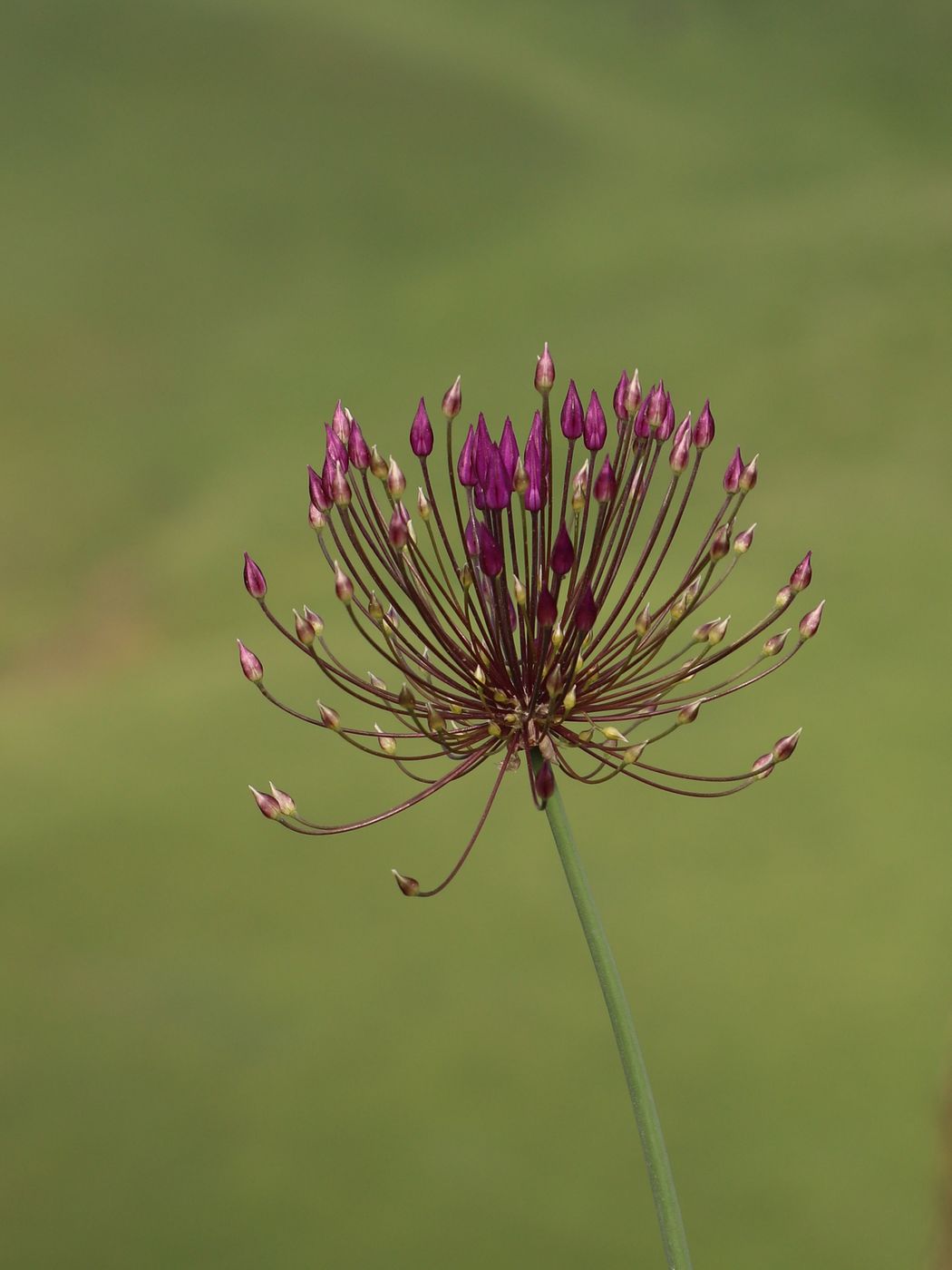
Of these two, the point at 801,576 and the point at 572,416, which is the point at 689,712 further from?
the point at 572,416

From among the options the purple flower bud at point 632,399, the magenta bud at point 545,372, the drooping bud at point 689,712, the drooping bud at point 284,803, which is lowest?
the drooping bud at point 284,803

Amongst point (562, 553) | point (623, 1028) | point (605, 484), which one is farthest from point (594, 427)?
point (623, 1028)

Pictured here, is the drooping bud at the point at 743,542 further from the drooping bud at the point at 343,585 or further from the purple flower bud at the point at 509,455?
the drooping bud at the point at 343,585

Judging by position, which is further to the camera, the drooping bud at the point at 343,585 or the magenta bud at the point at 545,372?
the magenta bud at the point at 545,372

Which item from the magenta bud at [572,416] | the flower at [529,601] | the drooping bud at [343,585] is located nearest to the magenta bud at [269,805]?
the flower at [529,601]

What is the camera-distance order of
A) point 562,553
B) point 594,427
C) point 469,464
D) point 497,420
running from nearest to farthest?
point 562,553, point 469,464, point 594,427, point 497,420
